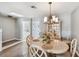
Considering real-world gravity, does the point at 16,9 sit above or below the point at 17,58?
above

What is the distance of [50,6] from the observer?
1746 millimetres

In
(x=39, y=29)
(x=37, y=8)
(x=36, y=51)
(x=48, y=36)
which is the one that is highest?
(x=37, y=8)

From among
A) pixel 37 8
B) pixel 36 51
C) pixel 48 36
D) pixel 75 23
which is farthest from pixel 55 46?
pixel 37 8

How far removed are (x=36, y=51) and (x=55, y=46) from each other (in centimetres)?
32

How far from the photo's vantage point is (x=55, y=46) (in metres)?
1.82

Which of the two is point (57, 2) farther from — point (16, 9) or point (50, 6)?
point (16, 9)

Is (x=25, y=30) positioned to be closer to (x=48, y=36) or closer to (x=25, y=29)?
(x=25, y=29)

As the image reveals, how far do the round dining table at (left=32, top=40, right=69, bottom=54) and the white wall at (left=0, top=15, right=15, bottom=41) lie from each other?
0.41 metres

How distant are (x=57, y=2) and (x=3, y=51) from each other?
1.14 meters

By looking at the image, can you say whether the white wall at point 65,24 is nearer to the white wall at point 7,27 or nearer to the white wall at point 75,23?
the white wall at point 75,23

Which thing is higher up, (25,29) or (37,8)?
(37,8)

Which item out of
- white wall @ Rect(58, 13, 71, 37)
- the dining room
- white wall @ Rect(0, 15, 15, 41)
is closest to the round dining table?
the dining room

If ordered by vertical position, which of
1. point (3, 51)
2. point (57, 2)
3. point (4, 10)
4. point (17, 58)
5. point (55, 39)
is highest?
point (57, 2)

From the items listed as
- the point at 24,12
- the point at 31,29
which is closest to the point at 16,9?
the point at 24,12
